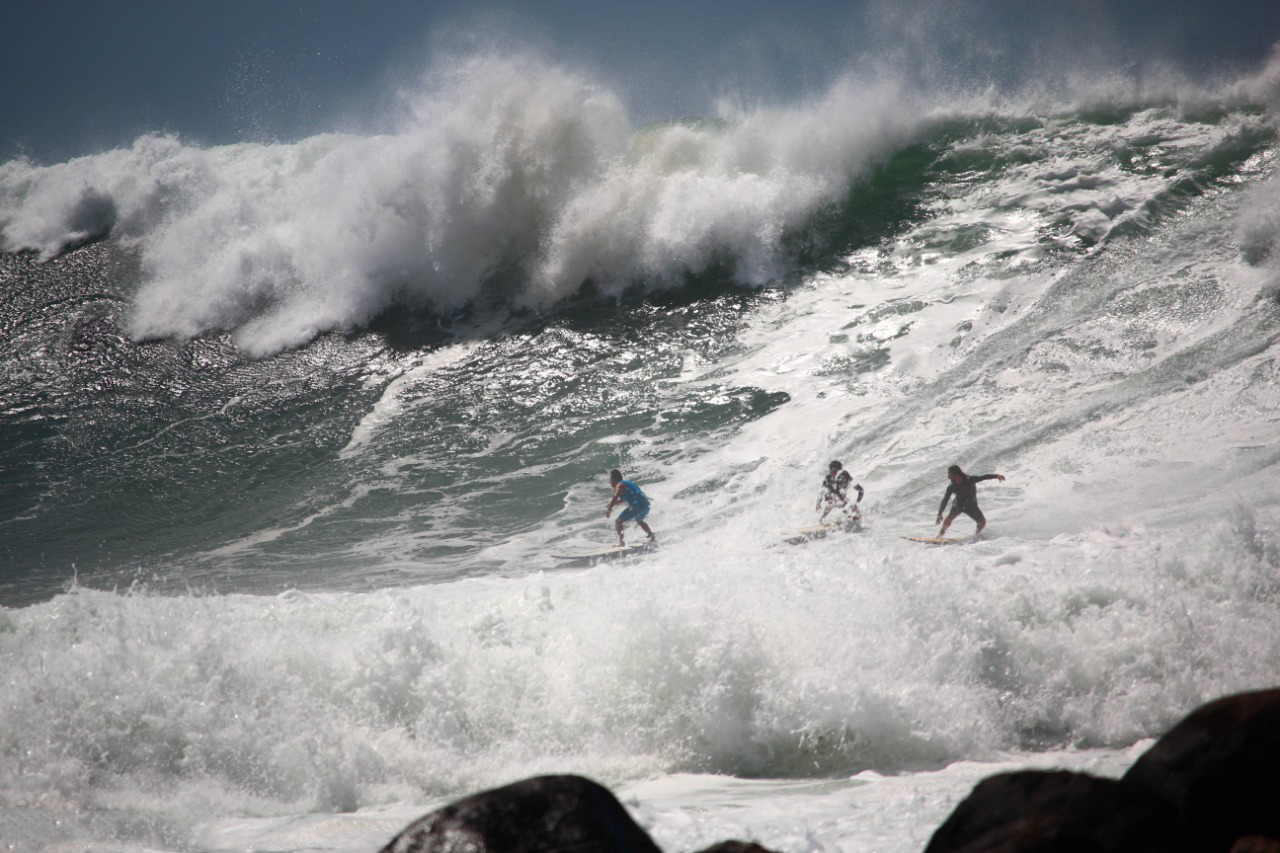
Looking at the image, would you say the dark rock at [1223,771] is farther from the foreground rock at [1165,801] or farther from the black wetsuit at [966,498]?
the black wetsuit at [966,498]

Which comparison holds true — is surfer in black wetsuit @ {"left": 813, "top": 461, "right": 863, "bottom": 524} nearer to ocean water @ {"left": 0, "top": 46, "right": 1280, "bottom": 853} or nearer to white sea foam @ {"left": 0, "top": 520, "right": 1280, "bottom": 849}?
ocean water @ {"left": 0, "top": 46, "right": 1280, "bottom": 853}

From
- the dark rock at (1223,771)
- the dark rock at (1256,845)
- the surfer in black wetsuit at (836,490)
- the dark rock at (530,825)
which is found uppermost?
the dark rock at (530,825)

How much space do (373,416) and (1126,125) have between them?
15.1 metres

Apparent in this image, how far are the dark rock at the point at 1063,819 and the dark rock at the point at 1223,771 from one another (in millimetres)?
109

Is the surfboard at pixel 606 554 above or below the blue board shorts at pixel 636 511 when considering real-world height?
below

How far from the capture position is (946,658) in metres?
5.08

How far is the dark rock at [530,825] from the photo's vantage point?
1833mm

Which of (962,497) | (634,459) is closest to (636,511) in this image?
(634,459)

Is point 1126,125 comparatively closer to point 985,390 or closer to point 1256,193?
point 1256,193

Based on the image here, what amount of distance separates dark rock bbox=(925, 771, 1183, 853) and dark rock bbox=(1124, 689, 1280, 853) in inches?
4.3

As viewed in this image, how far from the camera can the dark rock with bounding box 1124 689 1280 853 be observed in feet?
5.84

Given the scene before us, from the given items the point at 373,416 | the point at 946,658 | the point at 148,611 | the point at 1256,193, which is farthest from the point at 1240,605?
the point at 373,416

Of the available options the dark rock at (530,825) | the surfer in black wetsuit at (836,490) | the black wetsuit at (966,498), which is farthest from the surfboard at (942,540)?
the dark rock at (530,825)

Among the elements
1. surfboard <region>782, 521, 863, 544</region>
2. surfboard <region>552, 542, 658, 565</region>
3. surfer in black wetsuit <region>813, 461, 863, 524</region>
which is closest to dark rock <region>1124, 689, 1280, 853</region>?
surfboard <region>782, 521, 863, 544</region>
